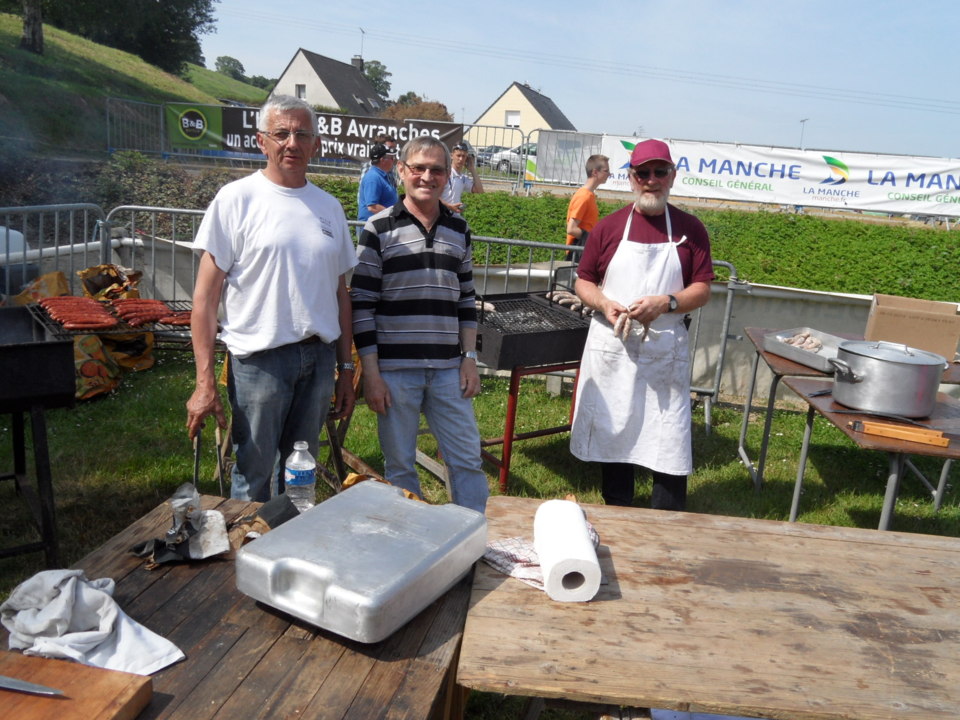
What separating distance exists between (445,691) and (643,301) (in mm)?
2273

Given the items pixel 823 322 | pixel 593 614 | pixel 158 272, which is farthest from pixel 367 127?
pixel 593 614

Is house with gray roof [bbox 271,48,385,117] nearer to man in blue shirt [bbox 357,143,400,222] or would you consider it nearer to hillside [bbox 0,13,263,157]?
hillside [bbox 0,13,263,157]

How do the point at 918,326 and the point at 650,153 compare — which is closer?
the point at 650,153

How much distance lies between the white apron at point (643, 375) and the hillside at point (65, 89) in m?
18.0

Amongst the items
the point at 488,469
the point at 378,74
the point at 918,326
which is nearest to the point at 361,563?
the point at 488,469

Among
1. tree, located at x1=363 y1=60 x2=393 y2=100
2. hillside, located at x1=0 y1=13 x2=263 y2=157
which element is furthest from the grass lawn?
tree, located at x1=363 y1=60 x2=393 y2=100

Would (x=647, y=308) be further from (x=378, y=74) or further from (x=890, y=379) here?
(x=378, y=74)

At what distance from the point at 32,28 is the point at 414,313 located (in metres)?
31.8

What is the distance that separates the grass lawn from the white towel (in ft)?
6.59

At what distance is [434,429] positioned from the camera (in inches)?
141

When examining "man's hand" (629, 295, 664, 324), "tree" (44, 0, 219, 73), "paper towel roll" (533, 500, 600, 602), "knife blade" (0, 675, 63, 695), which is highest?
"tree" (44, 0, 219, 73)

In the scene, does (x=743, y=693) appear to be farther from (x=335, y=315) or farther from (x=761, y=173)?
(x=761, y=173)

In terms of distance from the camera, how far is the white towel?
5.80 ft

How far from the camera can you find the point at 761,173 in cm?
1823
